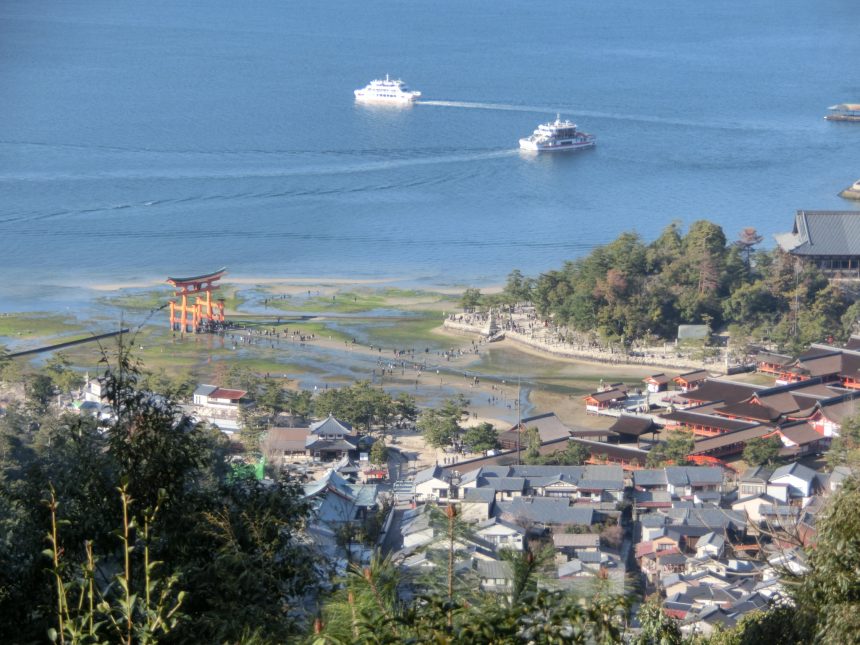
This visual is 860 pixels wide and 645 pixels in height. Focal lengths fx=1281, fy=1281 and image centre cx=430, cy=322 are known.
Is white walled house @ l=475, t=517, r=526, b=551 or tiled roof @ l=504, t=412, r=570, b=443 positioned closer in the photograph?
white walled house @ l=475, t=517, r=526, b=551

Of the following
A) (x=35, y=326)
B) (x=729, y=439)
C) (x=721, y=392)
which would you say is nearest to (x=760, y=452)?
(x=729, y=439)

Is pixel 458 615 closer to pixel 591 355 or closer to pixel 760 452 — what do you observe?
pixel 760 452

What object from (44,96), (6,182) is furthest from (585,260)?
(44,96)

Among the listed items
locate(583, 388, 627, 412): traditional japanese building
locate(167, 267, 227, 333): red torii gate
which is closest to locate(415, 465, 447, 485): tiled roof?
locate(583, 388, 627, 412): traditional japanese building

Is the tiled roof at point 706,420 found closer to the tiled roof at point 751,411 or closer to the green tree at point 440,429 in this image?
the tiled roof at point 751,411

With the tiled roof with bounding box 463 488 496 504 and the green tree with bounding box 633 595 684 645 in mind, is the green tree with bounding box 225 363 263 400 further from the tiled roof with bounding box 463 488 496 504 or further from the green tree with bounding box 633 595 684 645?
the green tree with bounding box 633 595 684 645

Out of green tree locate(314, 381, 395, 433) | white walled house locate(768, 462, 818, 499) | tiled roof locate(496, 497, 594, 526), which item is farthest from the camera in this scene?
green tree locate(314, 381, 395, 433)

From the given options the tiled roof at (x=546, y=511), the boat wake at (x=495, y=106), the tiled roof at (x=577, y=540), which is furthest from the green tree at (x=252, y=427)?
the boat wake at (x=495, y=106)
